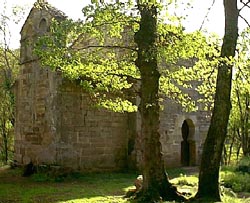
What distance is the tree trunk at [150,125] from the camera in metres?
9.25

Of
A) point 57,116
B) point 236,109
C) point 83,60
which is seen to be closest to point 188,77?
point 83,60

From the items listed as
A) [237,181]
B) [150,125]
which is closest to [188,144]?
[237,181]

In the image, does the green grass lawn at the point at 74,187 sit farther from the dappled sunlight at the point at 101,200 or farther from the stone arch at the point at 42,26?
the stone arch at the point at 42,26

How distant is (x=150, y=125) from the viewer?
31.2ft

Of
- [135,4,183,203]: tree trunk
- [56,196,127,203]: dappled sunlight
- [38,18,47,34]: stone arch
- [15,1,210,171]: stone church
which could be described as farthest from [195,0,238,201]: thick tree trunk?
[38,18,47,34]: stone arch

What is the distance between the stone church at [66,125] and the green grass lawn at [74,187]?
81 centimetres

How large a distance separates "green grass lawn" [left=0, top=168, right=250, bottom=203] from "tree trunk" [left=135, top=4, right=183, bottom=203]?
1.02 meters

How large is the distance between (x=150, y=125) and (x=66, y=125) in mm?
6459

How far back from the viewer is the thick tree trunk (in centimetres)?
956

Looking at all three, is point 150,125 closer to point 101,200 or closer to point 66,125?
point 101,200

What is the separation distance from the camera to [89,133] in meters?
16.0

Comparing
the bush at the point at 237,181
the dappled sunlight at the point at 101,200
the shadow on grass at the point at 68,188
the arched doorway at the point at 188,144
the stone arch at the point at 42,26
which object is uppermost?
the stone arch at the point at 42,26

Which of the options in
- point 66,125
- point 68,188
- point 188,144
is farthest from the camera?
point 188,144

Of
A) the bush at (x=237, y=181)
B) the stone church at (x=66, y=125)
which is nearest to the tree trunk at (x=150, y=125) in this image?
the bush at (x=237, y=181)
